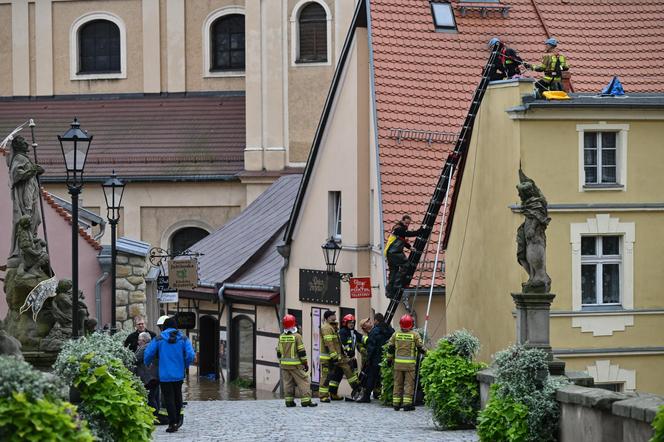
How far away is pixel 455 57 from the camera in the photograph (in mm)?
34406

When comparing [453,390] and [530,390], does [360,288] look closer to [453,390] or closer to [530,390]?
[453,390]

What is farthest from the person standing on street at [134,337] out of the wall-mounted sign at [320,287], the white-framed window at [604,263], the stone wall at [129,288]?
the wall-mounted sign at [320,287]

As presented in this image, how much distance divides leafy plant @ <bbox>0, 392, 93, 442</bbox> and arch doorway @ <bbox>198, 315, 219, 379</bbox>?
3088 cm

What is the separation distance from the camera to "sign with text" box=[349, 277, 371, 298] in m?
31.8

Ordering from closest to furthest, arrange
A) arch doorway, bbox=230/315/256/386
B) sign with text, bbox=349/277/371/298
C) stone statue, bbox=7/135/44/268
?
stone statue, bbox=7/135/44/268 → sign with text, bbox=349/277/371/298 → arch doorway, bbox=230/315/256/386

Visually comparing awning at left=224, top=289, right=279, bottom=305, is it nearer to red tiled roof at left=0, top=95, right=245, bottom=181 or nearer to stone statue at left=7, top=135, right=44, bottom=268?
red tiled roof at left=0, top=95, right=245, bottom=181

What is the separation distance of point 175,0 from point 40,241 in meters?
31.1

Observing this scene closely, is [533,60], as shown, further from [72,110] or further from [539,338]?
[72,110]

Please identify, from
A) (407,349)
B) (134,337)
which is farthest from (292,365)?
(134,337)

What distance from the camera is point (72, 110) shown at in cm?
5262

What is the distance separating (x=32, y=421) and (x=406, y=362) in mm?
12758

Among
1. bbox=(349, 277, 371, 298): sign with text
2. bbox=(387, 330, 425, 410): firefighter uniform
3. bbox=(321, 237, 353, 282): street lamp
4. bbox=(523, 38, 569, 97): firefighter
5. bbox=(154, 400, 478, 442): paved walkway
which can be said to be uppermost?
bbox=(523, 38, 569, 97): firefighter

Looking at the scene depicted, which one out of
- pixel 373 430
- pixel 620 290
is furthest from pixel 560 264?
pixel 373 430

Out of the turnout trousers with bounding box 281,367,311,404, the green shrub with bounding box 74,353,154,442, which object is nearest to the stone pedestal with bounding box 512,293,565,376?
the green shrub with bounding box 74,353,154,442
